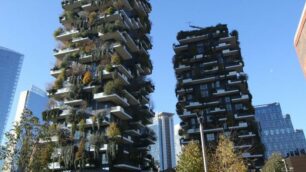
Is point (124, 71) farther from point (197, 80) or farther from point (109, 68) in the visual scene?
point (197, 80)

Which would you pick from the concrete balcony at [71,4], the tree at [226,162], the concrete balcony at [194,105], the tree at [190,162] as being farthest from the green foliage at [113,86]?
the concrete balcony at [194,105]

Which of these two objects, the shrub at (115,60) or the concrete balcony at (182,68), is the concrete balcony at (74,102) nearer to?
the shrub at (115,60)

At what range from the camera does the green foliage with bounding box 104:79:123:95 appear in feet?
159

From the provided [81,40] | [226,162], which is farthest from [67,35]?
[226,162]

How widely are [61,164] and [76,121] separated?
6.41 meters

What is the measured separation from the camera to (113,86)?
48.6 m

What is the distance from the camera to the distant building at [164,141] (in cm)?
14162

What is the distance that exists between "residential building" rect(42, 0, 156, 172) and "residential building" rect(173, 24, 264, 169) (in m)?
11.9

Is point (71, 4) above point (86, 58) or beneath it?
above

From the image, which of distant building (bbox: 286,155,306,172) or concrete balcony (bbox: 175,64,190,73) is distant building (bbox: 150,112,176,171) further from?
distant building (bbox: 286,155,306,172)

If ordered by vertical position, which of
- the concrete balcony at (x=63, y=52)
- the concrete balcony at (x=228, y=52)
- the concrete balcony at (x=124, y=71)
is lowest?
the concrete balcony at (x=124, y=71)

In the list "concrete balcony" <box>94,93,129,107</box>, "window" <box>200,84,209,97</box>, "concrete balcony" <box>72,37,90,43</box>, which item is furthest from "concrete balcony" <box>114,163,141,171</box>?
"window" <box>200,84,209,97</box>

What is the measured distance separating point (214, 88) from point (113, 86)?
28395mm

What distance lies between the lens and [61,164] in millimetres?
45000
